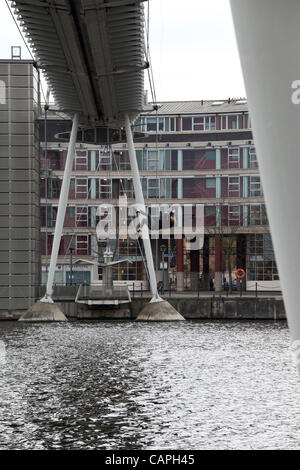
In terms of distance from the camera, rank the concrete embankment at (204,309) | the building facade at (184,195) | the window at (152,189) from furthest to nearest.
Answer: the window at (152,189) < the building facade at (184,195) < the concrete embankment at (204,309)

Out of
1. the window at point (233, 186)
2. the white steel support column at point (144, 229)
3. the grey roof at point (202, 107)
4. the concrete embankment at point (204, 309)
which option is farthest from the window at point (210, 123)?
the concrete embankment at point (204, 309)

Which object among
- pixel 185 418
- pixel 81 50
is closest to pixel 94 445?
pixel 185 418

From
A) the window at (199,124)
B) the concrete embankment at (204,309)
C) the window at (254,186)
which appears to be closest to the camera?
the concrete embankment at (204,309)

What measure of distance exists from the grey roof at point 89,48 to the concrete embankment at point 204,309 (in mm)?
11387

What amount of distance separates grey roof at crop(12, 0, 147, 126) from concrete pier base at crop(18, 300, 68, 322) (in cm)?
1068

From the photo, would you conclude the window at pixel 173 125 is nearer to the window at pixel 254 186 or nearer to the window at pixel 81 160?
the window at pixel 81 160

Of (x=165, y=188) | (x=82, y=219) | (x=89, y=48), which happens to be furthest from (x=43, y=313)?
(x=165, y=188)

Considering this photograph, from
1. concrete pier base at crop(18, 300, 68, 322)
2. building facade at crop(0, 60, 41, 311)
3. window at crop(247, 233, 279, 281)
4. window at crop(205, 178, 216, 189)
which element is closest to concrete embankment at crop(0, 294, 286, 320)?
concrete pier base at crop(18, 300, 68, 322)

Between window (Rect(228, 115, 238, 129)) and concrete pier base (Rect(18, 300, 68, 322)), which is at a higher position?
window (Rect(228, 115, 238, 129))

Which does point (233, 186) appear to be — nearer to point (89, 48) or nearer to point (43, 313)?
point (43, 313)

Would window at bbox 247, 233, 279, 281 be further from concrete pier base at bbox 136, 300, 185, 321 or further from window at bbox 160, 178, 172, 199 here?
concrete pier base at bbox 136, 300, 185, 321

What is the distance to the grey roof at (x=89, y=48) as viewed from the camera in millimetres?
31734

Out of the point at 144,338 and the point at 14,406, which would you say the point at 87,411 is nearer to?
the point at 14,406

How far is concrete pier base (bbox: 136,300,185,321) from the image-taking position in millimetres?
47250
